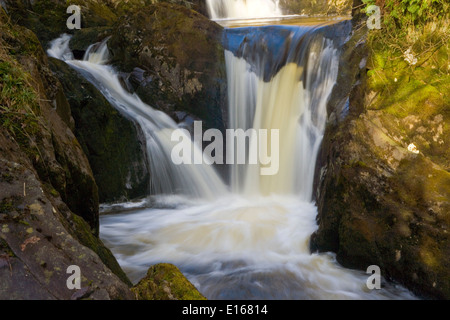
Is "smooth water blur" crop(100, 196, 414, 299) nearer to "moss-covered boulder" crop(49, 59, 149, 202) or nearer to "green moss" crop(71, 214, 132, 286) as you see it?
"moss-covered boulder" crop(49, 59, 149, 202)

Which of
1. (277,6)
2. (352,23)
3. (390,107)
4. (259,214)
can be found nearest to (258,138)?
(259,214)

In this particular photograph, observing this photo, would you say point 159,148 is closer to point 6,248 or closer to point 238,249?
point 238,249

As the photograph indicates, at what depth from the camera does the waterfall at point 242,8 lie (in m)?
15.8

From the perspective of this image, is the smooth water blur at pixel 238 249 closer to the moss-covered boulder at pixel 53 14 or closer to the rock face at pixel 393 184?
the rock face at pixel 393 184

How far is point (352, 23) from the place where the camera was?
7.83 meters

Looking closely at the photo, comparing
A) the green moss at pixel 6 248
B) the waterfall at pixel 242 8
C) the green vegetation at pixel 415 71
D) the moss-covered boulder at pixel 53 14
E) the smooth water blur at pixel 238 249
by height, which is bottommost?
the smooth water blur at pixel 238 249

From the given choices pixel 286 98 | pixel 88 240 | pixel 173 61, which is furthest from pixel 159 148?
pixel 88 240

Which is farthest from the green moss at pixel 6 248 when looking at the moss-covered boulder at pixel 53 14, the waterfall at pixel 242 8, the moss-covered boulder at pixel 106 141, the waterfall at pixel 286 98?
the waterfall at pixel 242 8

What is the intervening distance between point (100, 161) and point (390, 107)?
4.63m

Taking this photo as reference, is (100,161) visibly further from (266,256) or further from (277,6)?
(277,6)

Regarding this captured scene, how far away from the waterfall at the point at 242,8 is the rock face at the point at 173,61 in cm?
789

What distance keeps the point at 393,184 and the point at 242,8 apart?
46.7 feet

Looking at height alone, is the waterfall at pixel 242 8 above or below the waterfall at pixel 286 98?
above

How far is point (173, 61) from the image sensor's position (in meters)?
8.14
